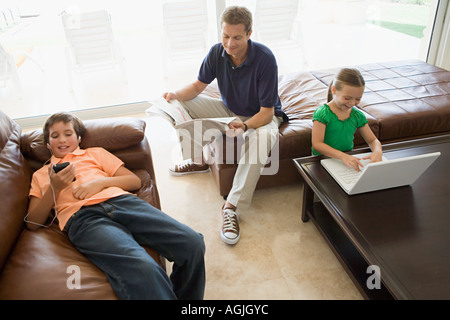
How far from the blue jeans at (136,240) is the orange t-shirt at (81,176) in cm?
3

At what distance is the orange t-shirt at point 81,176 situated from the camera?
140 cm

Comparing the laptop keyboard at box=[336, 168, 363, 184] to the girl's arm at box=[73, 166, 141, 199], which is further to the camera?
the laptop keyboard at box=[336, 168, 363, 184]

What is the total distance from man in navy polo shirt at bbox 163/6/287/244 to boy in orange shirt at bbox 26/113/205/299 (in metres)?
0.50

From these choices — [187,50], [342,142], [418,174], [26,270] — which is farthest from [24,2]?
[418,174]

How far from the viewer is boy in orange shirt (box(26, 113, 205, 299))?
3.80ft

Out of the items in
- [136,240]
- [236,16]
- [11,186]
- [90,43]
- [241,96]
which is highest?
[236,16]

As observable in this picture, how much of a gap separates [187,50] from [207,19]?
39cm

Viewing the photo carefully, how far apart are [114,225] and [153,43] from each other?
9.97 ft

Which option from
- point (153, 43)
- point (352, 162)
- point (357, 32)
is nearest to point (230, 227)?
point (352, 162)

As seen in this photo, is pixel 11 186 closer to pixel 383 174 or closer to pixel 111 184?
pixel 111 184

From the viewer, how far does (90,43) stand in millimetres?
3291

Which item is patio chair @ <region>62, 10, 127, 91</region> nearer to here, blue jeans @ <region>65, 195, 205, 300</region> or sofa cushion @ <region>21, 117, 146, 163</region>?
sofa cushion @ <region>21, 117, 146, 163</region>

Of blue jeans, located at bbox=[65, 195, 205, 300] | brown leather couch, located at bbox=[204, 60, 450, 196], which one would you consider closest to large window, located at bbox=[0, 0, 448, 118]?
brown leather couch, located at bbox=[204, 60, 450, 196]
